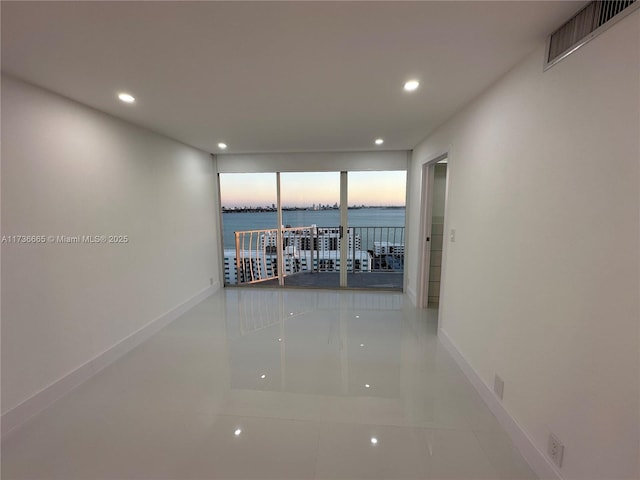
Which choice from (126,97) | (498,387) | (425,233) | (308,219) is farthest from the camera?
(308,219)

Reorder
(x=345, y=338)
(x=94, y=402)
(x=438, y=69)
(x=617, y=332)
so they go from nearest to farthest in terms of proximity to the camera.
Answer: (x=617, y=332) → (x=438, y=69) → (x=94, y=402) → (x=345, y=338)

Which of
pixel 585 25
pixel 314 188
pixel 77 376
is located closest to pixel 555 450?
pixel 585 25

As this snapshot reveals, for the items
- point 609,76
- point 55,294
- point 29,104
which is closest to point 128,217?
point 55,294

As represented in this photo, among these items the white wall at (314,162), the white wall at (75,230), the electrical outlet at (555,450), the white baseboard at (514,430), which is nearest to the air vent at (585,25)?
the electrical outlet at (555,450)

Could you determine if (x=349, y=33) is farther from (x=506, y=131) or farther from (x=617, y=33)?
(x=506, y=131)

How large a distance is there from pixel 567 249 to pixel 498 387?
106 cm

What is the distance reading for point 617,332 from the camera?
0.99m

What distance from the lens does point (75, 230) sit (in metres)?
2.08

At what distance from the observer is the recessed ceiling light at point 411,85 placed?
178 cm

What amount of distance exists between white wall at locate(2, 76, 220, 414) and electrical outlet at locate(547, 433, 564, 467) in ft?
10.0

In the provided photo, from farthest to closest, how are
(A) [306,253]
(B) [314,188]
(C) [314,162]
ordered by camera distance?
(A) [306,253], (B) [314,188], (C) [314,162]

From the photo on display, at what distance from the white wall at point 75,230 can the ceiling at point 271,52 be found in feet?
1.01

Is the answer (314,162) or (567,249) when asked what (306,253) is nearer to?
(314,162)

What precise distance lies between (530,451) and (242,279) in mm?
4500
